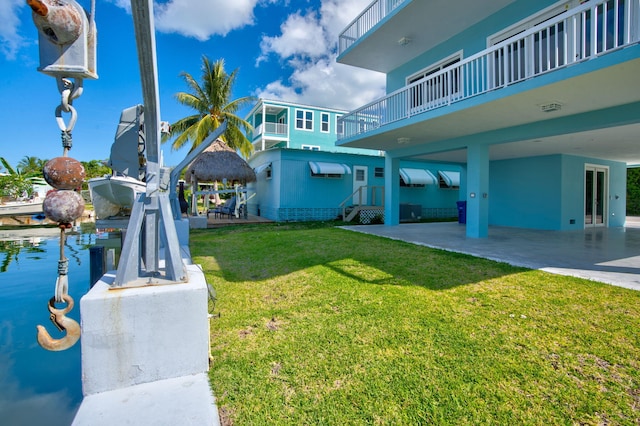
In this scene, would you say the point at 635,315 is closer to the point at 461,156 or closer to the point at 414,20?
the point at 414,20

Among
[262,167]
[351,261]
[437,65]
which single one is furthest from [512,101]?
[262,167]

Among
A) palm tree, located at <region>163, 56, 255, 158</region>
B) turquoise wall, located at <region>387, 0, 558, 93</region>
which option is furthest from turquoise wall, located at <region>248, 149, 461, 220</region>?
turquoise wall, located at <region>387, 0, 558, 93</region>

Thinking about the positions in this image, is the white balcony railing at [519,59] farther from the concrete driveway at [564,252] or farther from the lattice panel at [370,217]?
the lattice panel at [370,217]

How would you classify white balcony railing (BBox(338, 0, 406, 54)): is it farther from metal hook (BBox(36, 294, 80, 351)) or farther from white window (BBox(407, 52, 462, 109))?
metal hook (BBox(36, 294, 80, 351))

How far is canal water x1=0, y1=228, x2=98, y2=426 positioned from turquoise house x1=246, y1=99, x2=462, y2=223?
36.7ft

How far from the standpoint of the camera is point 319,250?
8.03m

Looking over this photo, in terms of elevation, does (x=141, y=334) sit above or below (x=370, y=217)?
below

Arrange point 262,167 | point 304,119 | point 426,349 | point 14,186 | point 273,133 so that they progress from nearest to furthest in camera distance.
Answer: point 426,349 < point 262,167 < point 273,133 < point 304,119 < point 14,186

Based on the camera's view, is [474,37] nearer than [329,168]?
Yes

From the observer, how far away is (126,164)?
4.84 metres

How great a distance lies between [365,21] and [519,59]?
23.1 feet

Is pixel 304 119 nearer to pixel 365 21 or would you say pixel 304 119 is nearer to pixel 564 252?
pixel 365 21

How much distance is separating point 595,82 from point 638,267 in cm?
349

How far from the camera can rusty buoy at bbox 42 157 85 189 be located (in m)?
1.82
